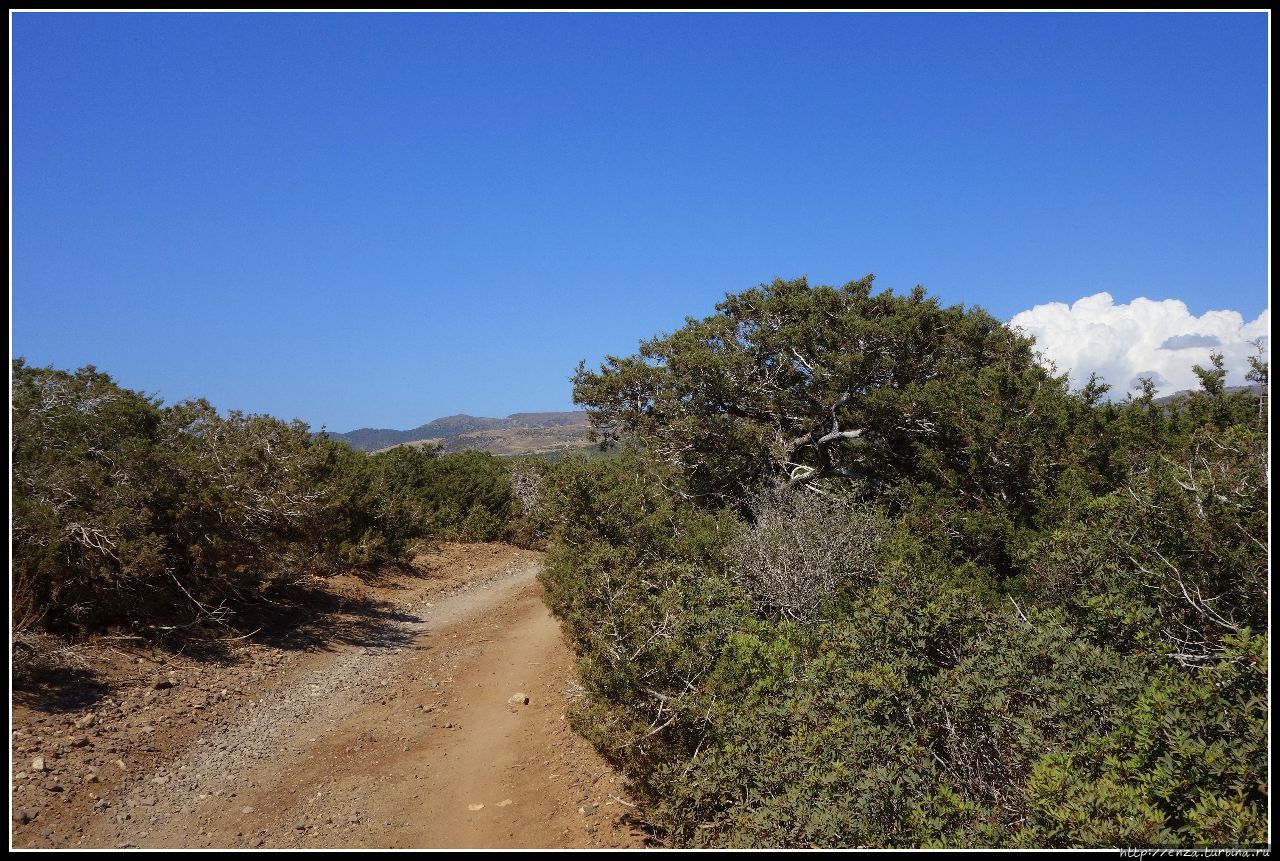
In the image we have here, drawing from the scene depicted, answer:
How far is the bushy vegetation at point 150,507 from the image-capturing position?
8.77 meters

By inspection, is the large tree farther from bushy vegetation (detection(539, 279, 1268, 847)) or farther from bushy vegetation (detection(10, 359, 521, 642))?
bushy vegetation (detection(10, 359, 521, 642))

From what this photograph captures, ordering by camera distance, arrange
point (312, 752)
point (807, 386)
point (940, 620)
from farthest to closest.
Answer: point (807, 386) < point (312, 752) < point (940, 620)

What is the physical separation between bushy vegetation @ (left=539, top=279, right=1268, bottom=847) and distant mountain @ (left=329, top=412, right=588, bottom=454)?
7419 centimetres

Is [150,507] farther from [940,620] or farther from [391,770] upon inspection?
[940,620]

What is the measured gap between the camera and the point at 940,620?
477 cm

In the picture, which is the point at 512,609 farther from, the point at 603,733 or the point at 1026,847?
the point at 1026,847

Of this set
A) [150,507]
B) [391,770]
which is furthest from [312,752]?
[150,507]

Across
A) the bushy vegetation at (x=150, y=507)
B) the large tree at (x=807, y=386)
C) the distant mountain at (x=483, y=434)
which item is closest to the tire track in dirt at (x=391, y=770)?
the bushy vegetation at (x=150, y=507)

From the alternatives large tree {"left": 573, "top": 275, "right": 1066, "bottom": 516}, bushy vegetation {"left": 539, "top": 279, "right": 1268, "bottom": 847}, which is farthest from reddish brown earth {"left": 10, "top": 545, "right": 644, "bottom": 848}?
large tree {"left": 573, "top": 275, "right": 1066, "bottom": 516}

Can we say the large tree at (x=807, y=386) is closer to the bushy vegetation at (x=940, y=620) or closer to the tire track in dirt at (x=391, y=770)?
the bushy vegetation at (x=940, y=620)

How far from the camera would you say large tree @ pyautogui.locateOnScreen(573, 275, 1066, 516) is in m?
12.7

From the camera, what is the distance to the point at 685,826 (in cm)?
514

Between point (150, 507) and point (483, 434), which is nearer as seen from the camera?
point (150, 507)

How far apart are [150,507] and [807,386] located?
1104cm
